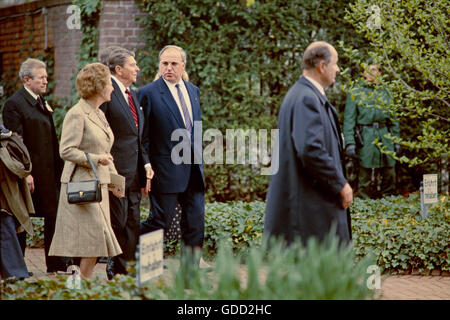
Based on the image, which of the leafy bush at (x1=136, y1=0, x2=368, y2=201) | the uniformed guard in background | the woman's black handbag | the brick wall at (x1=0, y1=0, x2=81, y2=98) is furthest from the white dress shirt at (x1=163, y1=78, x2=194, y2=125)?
the brick wall at (x1=0, y1=0, x2=81, y2=98)

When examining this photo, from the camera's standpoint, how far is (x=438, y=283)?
23.2 feet

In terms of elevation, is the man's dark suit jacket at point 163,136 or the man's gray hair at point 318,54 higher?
the man's gray hair at point 318,54

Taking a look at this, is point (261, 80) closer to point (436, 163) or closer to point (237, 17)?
point (237, 17)

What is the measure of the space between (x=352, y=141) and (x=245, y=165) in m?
1.59

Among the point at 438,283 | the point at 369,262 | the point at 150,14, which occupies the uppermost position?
the point at 150,14

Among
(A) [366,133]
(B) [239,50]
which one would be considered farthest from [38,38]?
(A) [366,133]

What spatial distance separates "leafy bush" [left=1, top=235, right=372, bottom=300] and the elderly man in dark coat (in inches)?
14.0

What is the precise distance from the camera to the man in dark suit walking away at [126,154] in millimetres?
6559

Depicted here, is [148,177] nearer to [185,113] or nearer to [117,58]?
[185,113]

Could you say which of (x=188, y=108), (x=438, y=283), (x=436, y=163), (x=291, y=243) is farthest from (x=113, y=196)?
(x=436, y=163)

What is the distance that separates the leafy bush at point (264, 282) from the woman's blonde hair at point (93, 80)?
1818 millimetres

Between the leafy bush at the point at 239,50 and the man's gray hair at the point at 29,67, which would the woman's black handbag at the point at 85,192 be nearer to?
the man's gray hair at the point at 29,67

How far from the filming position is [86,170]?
19.5ft

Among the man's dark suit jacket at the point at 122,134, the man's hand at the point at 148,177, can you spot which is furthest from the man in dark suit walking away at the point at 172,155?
the man's dark suit jacket at the point at 122,134
